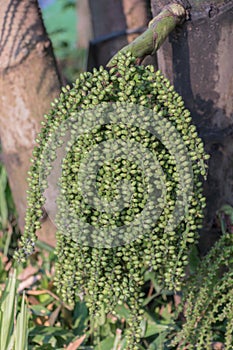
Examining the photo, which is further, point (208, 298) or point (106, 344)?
point (106, 344)

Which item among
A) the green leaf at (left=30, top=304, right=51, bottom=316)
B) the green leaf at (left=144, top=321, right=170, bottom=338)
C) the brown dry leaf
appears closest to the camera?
the brown dry leaf

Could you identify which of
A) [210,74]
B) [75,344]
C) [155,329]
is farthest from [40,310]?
[210,74]

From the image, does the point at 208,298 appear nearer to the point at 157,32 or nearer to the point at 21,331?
the point at 21,331

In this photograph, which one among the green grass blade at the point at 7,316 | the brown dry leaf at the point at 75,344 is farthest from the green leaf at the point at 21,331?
the brown dry leaf at the point at 75,344

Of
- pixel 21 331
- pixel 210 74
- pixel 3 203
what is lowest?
pixel 21 331

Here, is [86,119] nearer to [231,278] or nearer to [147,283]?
[231,278]

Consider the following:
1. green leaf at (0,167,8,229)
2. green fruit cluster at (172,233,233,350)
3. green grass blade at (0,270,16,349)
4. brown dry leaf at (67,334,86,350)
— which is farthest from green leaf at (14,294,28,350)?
→ green leaf at (0,167,8,229)

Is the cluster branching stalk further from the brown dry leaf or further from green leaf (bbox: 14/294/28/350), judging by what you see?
the brown dry leaf

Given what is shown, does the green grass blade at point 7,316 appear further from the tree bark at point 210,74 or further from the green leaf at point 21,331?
the tree bark at point 210,74
